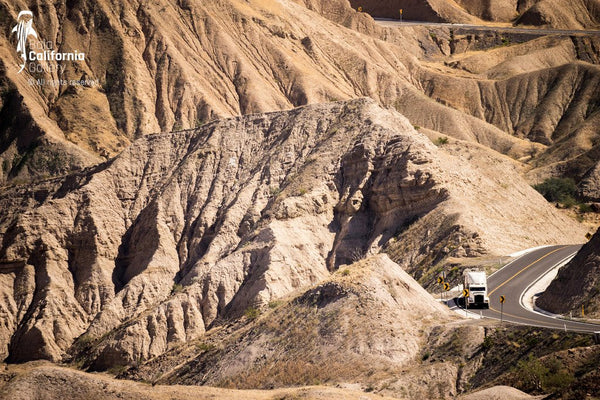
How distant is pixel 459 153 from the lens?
276ft

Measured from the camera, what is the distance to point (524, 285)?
2223 inches

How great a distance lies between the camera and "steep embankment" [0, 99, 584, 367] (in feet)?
216

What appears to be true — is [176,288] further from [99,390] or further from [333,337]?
[99,390]

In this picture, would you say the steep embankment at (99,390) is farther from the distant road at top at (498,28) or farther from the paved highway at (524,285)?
the distant road at top at (498,28)

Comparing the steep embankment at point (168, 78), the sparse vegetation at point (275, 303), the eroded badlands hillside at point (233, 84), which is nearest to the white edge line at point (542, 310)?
the sparse vegetation at point (275, 303)

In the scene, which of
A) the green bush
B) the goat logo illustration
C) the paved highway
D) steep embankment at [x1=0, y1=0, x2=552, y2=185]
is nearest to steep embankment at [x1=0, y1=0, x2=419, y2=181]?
steep embankment at [x1=0, y1=0, x2=552, y2=185]

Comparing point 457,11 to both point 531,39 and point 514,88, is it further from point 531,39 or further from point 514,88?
point 514,88

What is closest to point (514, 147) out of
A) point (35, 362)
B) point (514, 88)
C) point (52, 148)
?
point (514, 88)

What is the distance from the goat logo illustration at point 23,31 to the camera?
383ft

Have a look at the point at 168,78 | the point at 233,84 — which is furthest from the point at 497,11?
the point at 168,78

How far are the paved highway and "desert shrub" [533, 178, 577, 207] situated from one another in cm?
3388

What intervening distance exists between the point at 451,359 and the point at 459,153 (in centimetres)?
4118

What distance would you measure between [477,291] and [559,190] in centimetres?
5232

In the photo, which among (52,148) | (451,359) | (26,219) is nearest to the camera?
(451,359)
